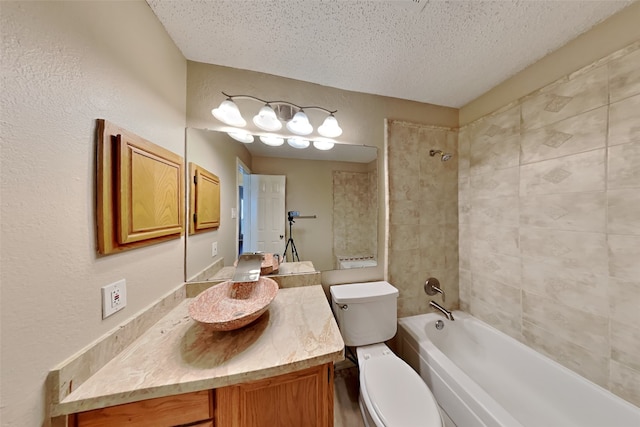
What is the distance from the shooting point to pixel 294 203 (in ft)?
4.78

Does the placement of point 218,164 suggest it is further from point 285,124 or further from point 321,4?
point 321,4

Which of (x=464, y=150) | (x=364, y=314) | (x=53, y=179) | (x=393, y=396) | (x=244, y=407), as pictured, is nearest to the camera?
(x=53, y=179)

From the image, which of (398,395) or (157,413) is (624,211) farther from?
(157,413)

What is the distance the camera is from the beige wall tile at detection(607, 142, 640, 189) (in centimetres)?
92

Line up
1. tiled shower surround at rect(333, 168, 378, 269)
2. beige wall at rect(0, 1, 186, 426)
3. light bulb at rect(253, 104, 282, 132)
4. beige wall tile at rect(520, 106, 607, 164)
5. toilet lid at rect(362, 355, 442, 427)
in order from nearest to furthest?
beige wall at rect(0, 1, 186, 426), toilet lid at rect(362, 355, 442, 427), beige wall tile at rect(520, 106, 607, 164), light bulb at rect(253, 104, 282, 132), tiled shower surround at rect(333, 168, 378, 269)

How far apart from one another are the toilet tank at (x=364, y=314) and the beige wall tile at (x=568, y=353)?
2.91 ft

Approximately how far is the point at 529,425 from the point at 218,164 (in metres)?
2.51

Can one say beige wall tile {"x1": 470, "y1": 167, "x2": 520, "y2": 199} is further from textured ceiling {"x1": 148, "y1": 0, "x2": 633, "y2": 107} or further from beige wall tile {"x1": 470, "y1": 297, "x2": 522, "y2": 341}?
beige wall tile {"x1": 470, "y1": 297, "x2": 522, "y2": 341}

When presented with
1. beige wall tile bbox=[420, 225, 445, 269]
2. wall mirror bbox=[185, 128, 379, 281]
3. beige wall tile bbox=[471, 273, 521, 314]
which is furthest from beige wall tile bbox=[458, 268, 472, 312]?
wall mirror bbox=[185, 128, 379, 281]

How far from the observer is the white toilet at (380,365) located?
2.98 ft

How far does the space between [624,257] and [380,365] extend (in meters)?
1.34

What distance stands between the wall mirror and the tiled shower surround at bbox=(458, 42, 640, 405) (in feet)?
3.06

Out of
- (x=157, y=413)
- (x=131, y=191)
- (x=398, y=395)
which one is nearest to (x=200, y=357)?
(x=157, y=413)

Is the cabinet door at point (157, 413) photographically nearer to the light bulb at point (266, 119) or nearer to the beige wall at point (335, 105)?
the beige wall at point (335, 105)
